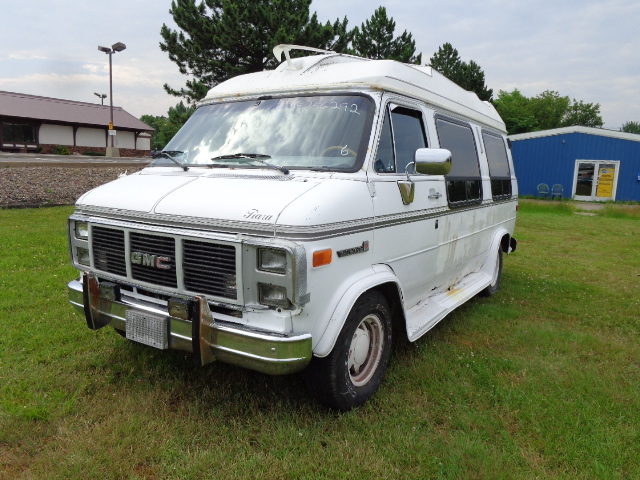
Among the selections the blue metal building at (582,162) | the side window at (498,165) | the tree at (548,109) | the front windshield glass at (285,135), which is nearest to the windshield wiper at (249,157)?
the front windshield glass at (285,135)

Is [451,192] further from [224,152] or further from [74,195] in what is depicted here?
[74,195]

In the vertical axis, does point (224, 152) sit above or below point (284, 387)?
above

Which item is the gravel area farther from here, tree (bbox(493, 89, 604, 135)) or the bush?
tree (bbox(493, 89, 604, 135))

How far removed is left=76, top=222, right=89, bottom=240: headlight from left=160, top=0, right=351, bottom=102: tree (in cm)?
1560

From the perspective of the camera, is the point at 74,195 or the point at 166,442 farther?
the point at 74,195

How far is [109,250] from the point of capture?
11.5 ft

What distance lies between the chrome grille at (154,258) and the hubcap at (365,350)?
1330mm

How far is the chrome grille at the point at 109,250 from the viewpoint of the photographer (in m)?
3.43

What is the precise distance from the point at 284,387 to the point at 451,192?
246cm

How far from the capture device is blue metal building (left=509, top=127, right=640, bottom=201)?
21578 mm

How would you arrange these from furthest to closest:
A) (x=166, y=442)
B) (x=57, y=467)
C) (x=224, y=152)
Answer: (x=224, y=152), (x=166, y=442), (x=57, y=467)

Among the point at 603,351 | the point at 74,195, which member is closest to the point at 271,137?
the point at 603,351

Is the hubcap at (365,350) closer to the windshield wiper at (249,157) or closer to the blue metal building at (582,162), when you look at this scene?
the windshield wiper at (249,157)

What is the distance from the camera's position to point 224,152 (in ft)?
12.9
